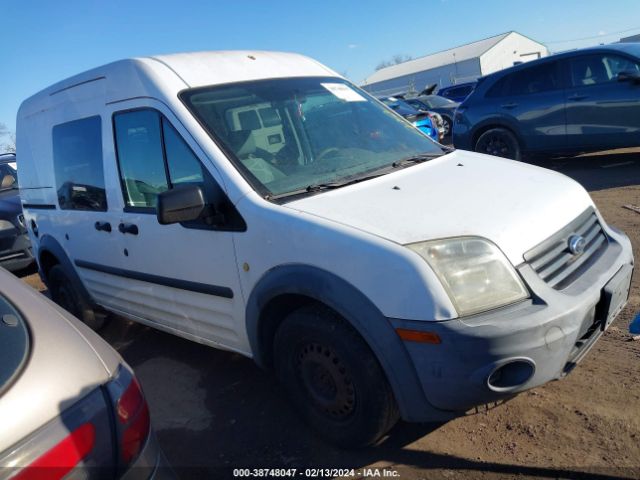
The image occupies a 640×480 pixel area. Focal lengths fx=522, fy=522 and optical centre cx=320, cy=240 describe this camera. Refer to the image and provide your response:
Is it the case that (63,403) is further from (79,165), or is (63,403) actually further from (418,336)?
(79,165)

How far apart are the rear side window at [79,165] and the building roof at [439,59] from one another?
180ft

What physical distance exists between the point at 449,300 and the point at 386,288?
252 millimetres

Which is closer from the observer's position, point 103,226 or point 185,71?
point 185,71

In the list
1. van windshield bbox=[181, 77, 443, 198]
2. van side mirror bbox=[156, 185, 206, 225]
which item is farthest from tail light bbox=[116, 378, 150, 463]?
van windshield bbox=[181, 77, 443, 198]

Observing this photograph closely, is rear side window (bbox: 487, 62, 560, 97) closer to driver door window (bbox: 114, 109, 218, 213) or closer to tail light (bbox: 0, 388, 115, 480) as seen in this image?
driver door window (bbox: 114, 109, 218, 213)

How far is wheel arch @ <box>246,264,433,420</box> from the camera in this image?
84.4 inches

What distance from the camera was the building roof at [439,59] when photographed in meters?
55.5

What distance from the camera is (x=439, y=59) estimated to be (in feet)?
201

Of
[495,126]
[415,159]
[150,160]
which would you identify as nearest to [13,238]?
[150,160]

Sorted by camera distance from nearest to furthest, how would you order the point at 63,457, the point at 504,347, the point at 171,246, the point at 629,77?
the point at 63,457
the point at 504,347
the point at 171,246
the point at 629,77

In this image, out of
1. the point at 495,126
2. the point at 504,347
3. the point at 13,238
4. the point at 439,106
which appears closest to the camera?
the point at 504,347

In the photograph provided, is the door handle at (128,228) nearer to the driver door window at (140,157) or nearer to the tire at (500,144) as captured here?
the driver door window at (140,157)

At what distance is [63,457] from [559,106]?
7916 mm

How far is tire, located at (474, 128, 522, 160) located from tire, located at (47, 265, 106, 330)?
641 cm
